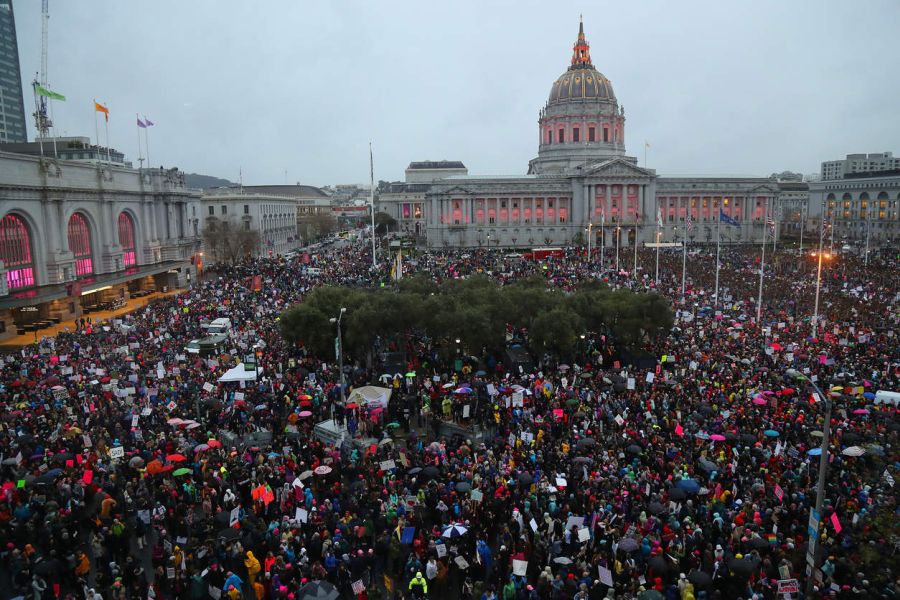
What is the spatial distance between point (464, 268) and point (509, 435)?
40.3 metres

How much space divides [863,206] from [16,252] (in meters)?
135

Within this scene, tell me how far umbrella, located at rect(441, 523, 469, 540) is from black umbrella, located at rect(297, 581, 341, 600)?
3.08 m

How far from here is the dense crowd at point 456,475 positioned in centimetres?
1417

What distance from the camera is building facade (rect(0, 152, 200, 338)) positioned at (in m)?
45.9

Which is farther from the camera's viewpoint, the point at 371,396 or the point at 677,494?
the point at 371,396

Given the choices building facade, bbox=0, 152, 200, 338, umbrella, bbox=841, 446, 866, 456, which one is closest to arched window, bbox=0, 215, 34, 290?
building facade, bbox=0, 152, 200, 338

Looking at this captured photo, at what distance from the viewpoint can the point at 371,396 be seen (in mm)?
25297

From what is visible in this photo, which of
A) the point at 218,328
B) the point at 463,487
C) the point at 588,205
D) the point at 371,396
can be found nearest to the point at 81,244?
the point at 218,328

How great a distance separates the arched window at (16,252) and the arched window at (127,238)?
12.8 metres

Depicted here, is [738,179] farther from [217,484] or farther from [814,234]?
[217,484]

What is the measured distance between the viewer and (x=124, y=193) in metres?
61.3

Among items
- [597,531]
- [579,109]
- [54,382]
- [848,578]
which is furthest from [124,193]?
[579,109]

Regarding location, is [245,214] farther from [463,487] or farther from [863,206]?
[863,206]

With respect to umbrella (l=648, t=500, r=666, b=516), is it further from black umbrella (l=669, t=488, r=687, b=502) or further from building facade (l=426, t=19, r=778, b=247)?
building facade (l=426, t=19, r=778, b=247)
